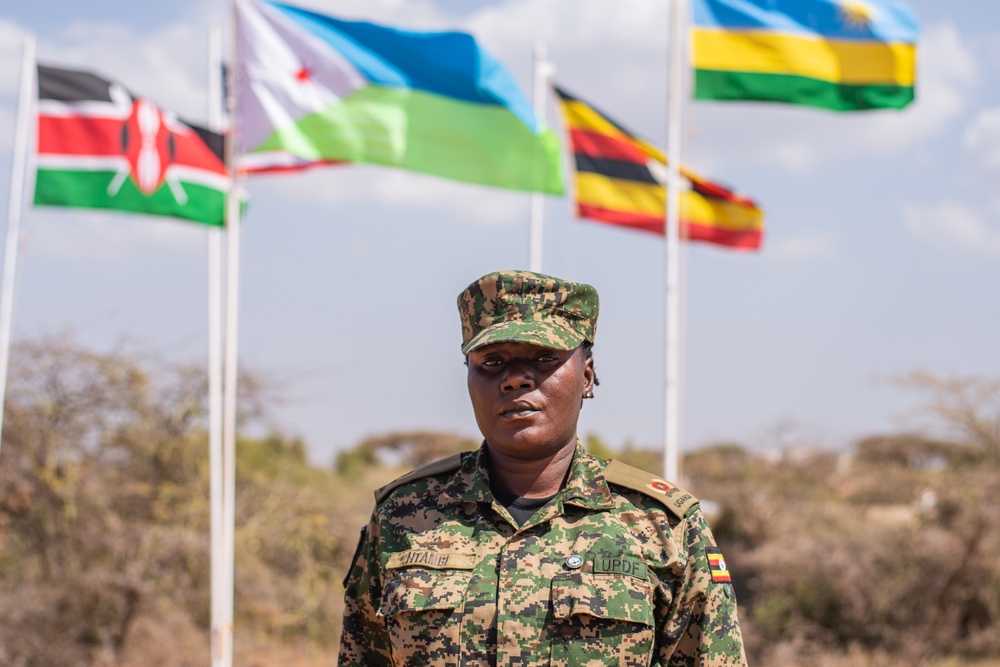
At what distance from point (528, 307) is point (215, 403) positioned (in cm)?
647

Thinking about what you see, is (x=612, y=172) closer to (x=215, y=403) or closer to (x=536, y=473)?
(x=215, y=403)

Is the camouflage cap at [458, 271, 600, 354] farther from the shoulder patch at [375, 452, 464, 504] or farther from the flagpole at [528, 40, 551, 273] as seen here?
the flagpole at [528, 40, 551, 273]

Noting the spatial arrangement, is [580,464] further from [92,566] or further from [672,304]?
[92,566]

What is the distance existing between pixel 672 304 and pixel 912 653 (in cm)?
585

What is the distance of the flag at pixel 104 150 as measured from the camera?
855 cm

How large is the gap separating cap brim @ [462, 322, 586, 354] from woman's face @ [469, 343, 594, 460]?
32 millimetres

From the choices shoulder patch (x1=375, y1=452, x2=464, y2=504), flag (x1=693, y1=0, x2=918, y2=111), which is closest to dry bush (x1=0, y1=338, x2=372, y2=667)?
flag (x1=693, y1=0, x2=918, y2=111)

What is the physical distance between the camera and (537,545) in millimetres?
2709

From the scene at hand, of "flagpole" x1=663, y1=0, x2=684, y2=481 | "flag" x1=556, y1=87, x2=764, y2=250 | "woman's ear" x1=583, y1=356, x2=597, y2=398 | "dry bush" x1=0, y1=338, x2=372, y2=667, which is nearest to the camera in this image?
"woman's ear" x1=583, y1=356, x2=597, y2=398

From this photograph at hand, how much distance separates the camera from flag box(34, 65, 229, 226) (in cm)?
855

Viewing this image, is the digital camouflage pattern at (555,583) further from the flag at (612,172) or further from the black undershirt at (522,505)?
the flag at (612,172)

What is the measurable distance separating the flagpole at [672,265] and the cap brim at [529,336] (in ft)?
16.1

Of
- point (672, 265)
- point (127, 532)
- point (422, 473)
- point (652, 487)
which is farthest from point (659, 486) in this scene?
point (127, 532)

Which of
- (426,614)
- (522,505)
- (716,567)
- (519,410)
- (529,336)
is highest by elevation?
(529,336)
